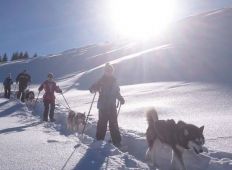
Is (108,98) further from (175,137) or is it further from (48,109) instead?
(48,109)

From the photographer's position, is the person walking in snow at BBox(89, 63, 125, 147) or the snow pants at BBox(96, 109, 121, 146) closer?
the person walking in snow at BBox(89, 63, 125, 147)

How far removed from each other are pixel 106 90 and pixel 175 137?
2.86 metres

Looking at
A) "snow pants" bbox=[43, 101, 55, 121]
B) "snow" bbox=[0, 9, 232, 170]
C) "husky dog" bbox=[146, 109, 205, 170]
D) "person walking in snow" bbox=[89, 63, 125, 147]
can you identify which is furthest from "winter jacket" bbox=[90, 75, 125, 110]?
"snow pants" bbox=[43, 101, 55, 121]

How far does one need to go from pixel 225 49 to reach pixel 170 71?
7583 mm

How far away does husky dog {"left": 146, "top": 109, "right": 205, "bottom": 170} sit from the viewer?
6.52 meters

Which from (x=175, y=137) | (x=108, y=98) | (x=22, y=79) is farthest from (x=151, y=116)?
(x=22, y=79)

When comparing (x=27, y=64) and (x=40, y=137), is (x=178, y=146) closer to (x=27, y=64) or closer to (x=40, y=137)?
(x=40, y=137)

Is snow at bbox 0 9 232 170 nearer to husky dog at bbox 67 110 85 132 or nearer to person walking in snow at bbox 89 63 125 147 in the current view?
husky dog at bbox 67 110 85 132

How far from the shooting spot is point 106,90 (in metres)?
9.27

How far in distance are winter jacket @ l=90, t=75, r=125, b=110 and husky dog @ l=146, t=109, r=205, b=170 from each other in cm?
166

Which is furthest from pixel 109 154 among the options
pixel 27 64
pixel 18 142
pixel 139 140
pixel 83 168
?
pixel 27 64

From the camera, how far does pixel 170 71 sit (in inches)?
1218

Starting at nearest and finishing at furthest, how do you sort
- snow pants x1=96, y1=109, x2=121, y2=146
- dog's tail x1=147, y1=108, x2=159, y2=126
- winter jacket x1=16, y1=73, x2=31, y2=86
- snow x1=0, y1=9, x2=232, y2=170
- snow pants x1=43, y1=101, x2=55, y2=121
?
snow x1=0, y1=9, x2=232, y2=170
dog's tail x1=147, y1=108, x2=159, y2=126
snow pants x1=96, y1=109, x2=121, y2=146
snow pants x1=43, y1=101, x2=55, y2=121
winter jacket x1=16, y1=73, x2=31, y2=86

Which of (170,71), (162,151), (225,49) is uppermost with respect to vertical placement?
(225,49)
